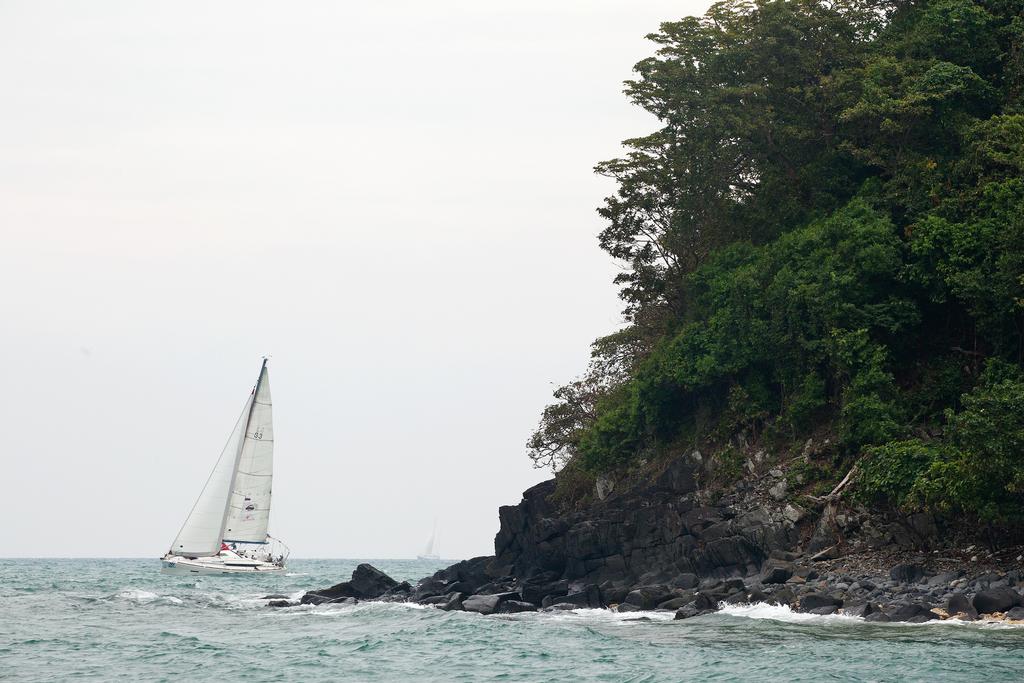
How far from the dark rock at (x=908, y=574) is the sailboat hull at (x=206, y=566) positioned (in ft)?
149

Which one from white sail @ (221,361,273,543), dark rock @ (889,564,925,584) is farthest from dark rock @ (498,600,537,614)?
white sail @ (221,361,273,543)

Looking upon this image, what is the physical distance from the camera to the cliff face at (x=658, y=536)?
36.4m

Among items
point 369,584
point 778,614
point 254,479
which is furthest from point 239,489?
Result: point 778,614

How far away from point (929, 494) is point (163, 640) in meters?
20.6

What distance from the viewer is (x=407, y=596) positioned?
47.2 m

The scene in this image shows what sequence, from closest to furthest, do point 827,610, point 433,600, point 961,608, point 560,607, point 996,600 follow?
point 996,600
point 961,608
point 827,610
point 560,607
point 433,600

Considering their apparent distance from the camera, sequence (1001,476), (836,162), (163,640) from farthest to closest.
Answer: (836,162), (163,640), (1001,476)

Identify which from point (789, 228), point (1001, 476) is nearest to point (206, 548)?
point (789, 228)

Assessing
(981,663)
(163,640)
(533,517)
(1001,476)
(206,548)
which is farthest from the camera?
(206,548)

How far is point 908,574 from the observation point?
31516mm

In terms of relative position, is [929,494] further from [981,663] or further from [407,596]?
[407,596]

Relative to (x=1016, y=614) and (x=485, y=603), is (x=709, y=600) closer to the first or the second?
(x=1016, y=614)

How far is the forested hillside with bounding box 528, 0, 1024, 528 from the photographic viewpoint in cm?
3369

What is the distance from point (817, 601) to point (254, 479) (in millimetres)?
44160
